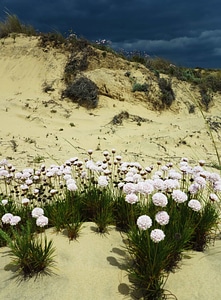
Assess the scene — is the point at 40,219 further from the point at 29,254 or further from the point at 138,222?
the point at 138,222

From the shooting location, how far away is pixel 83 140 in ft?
30.3

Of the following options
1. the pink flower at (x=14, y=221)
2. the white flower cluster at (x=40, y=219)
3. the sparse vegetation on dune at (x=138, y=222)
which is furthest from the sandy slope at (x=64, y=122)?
the pink flower at (x=14, y=221)

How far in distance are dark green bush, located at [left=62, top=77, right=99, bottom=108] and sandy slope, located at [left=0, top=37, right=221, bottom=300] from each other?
0.35 m

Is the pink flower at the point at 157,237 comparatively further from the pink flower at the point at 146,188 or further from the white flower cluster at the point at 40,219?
the white flower cluster at the point at 40,219

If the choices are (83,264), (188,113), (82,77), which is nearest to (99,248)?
(83,264)

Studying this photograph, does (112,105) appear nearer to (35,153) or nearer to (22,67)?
(22,67)

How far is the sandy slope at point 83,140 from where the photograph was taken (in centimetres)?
279

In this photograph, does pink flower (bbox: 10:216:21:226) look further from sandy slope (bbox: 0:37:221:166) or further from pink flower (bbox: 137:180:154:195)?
sandy slope (bbox: 0:37:221:166)

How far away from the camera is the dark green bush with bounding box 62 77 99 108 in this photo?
1309cm

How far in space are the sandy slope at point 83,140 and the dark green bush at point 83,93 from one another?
0.35 m

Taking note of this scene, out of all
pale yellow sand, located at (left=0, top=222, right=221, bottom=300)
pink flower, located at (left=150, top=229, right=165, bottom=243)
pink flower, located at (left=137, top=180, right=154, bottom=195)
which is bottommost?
pale yellow sand, located at (left=0, top=222, right=221, bottom=300)

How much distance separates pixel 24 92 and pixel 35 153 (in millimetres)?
6987

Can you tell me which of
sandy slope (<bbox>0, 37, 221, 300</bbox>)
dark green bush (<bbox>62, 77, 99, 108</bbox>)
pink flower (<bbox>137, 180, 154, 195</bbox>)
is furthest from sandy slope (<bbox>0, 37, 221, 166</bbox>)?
pink flower (<bbox>137, 180, 154, 195</bbox>)

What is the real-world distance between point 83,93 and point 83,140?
4454mm
